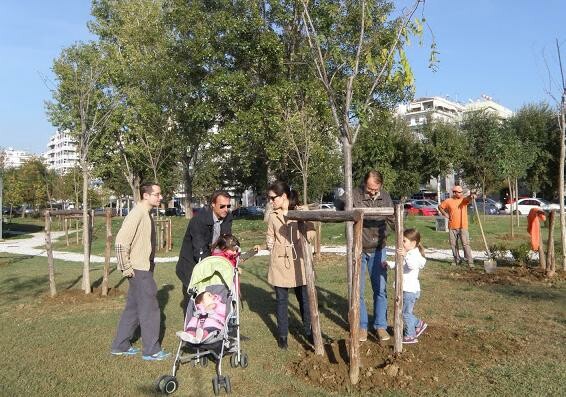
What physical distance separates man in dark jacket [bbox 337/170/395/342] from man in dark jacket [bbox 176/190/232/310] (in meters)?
1.30

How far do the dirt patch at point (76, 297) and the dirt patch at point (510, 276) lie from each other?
630 centimetres

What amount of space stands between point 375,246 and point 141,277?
2.56m

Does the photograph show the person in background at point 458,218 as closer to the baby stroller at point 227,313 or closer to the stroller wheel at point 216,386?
the baby stroller at point 227,313

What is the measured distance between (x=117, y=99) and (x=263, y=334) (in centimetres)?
613

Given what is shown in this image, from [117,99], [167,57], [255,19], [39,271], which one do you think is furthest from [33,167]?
[117,99]

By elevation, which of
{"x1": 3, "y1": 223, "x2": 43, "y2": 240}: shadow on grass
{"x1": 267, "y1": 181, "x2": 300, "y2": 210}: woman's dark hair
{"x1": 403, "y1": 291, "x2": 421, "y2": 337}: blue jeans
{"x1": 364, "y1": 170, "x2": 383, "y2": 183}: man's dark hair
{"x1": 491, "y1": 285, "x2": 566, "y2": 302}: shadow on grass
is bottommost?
{"x1": 3, "y1": 223, "x2": 43, "y2": 240}: shadow on grass

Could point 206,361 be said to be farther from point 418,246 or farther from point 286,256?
point 418,246

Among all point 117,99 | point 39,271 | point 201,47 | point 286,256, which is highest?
point 201,47

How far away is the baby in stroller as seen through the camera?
15.5 ft

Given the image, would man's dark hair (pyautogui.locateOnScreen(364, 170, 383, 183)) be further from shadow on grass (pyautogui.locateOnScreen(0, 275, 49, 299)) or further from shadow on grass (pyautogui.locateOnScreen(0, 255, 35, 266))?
shadow on grass (pyautogui.locateOnScreen(0, 255, 35, 266))

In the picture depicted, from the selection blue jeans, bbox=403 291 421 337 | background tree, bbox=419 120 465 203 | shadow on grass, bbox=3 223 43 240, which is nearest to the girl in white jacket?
blue jeans, bbox=403 291 421 337

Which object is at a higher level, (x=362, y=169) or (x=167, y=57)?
(x=167, y=57)

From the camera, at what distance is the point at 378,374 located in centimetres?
454

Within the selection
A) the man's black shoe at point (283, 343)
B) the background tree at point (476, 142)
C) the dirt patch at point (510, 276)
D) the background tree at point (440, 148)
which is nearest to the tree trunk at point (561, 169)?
the dirt patch at point (510, 276)
